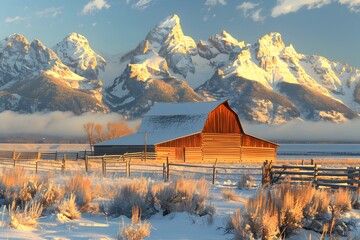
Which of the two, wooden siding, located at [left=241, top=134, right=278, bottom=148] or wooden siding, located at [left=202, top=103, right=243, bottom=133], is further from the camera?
wooden siding, located at [left=241, top=134, right=278, bottom=148]

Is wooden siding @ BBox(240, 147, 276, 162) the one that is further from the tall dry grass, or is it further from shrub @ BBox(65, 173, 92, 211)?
the tall dry grass

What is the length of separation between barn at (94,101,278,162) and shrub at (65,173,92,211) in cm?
3613

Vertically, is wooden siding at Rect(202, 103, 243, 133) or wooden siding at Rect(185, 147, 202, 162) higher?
wooden siding at Rect(202, 103, 243, 133)

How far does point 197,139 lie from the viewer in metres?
53.9

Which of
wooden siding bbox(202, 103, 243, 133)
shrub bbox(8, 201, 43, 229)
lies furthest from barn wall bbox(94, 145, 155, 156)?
shrub bbox(8, 201, 43, 229)

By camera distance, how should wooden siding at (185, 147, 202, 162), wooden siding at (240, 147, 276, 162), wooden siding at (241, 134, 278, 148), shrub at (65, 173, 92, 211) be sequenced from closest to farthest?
shrub at (65, 173, 92, 211), wooden siding at (185, 147, 202, 162), wooden siding at (240, 147, 276, 162), wooden siding at (241, 134, 278, 148)

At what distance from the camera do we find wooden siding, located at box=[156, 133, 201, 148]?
51781mm

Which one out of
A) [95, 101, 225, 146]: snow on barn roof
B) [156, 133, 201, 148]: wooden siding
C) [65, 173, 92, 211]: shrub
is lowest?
[65, 173, 92, 211]: shrub

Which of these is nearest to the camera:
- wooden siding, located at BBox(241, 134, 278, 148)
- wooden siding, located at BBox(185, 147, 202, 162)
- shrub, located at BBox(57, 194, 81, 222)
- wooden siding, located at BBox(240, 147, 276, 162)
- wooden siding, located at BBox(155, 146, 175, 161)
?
shrub, located at BBox(57, 194, 81, 222)

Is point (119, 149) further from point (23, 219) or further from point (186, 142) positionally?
point (23, 219)

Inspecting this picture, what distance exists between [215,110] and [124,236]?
47.5 m

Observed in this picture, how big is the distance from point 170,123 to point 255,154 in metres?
10.4

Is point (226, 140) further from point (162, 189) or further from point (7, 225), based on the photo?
point (7, 225)

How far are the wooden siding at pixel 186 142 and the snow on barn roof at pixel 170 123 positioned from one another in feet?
1.39
